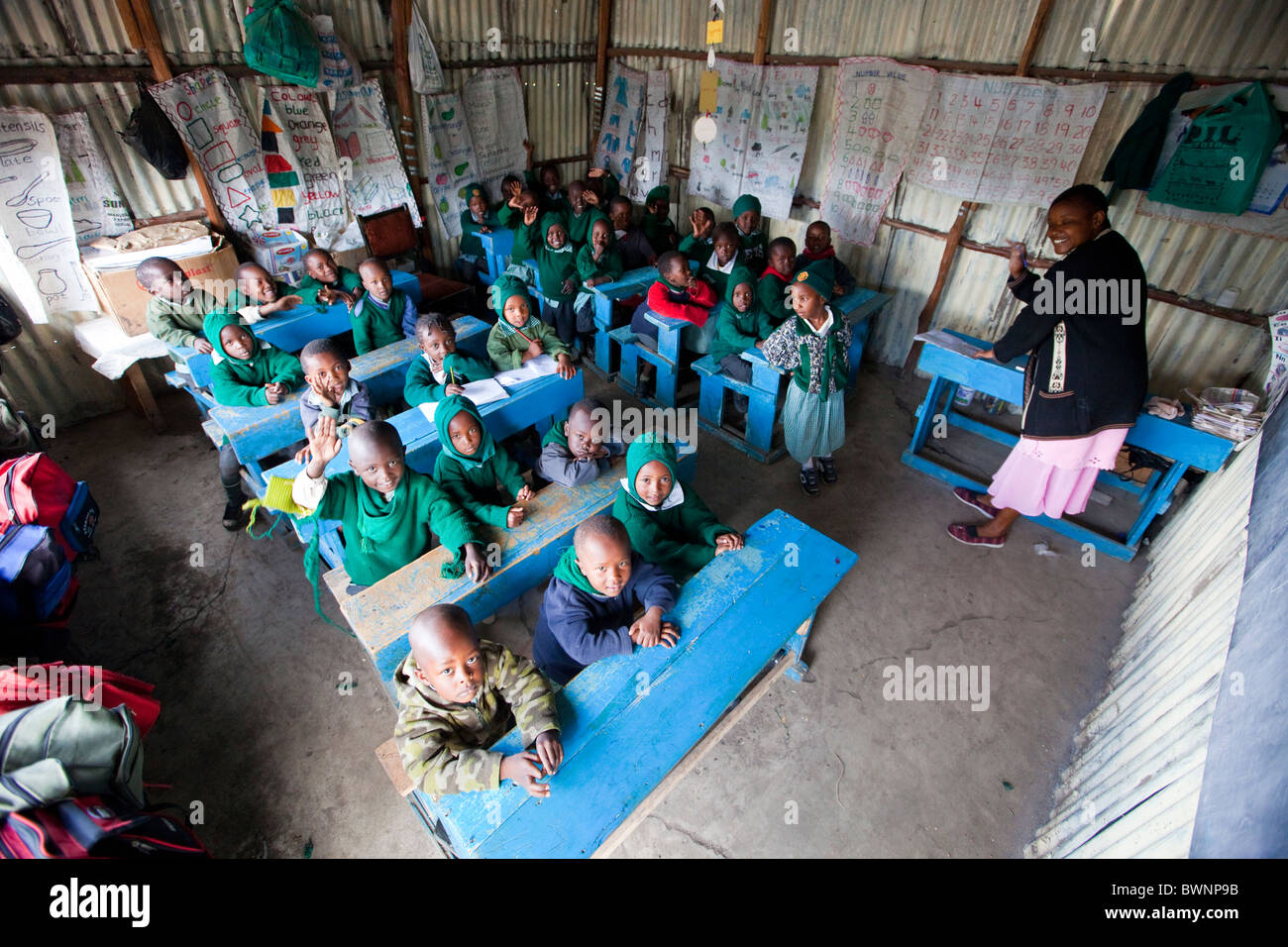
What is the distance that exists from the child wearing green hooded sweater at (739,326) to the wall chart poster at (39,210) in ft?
14.6

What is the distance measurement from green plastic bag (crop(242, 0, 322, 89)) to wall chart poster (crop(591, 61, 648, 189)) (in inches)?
130

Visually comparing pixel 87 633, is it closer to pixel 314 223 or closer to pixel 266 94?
pixel 314 223

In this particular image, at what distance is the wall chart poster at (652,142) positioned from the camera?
6410 mm

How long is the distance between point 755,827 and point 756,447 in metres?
2.60

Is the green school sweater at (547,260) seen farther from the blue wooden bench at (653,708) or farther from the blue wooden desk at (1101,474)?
the blue wooden bench at (653,708)

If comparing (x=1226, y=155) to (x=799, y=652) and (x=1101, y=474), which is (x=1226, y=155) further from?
(x=799, y=652)

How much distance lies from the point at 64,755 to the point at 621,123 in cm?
726

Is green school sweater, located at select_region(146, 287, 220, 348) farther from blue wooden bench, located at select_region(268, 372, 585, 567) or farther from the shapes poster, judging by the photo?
blue wooden bench, located at select_region(268, 372, 585, 567)

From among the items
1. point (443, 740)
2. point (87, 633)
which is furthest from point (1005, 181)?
point (87, 633)

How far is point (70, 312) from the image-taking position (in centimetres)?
427

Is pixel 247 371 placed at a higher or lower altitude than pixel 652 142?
lower

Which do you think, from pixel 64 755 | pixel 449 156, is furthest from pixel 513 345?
pixel 449 156

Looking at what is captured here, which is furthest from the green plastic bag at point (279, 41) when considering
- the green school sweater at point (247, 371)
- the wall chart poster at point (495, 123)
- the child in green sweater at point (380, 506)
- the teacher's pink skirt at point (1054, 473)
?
the teacher's pink skirt at point (1054, 473)

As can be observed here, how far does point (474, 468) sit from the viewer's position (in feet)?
9.13
